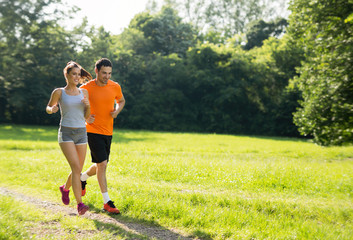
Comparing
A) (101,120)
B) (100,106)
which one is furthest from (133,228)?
(100,106)

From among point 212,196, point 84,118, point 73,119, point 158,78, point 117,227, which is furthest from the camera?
point 158,78

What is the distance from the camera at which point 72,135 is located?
5.29 metres

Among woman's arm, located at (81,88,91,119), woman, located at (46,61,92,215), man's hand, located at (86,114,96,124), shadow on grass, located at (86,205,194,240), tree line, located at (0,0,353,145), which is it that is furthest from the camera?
tree line, located at (0,0,353,145)

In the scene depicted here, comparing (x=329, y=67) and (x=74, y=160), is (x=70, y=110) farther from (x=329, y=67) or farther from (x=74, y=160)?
(x=329, y=67)

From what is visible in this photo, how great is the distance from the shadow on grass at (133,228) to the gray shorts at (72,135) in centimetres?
137

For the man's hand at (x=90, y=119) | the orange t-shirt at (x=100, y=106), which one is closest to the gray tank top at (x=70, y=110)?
the man's hand at (x=90, y=119)

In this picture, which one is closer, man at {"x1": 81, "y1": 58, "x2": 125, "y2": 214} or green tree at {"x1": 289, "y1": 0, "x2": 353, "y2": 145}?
man at {"x1": 81, "y1": 58, "x2": 125, "y2": 214}

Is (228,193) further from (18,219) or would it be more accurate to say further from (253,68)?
(253,68)

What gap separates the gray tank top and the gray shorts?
0.25ft

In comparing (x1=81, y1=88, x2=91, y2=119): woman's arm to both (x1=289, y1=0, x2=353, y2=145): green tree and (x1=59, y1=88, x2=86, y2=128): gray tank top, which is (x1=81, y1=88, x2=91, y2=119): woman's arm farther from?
(x1=289, y1=0, x2=353, y2=145): green tree

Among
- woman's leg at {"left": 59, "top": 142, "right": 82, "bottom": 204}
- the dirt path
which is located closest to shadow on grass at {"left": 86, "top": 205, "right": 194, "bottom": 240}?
the dirt path

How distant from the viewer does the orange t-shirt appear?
562 cm

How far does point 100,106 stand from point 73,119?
0.58m

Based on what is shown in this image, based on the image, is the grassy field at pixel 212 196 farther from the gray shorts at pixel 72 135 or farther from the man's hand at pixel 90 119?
the man's hand at pixel 90 119
